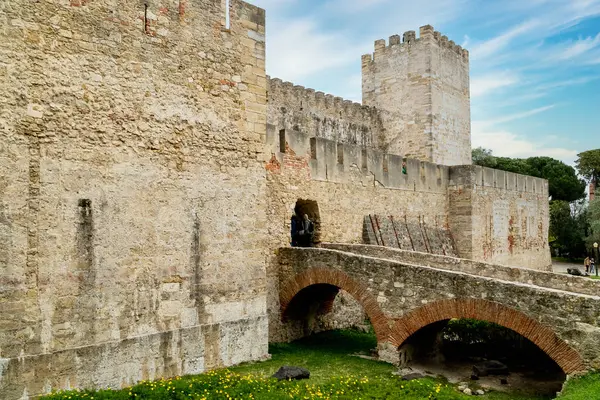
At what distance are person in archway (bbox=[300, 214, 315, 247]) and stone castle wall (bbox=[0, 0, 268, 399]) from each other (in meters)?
2.87

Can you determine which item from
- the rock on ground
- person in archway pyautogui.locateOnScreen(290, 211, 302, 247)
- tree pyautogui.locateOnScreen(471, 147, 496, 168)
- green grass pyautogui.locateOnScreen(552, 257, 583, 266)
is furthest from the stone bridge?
tree pyautogui.locateOnScreen(471, 147, 496, 168)

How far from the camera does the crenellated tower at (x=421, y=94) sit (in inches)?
874

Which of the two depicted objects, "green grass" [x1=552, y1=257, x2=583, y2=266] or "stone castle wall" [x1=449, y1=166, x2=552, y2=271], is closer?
"stone castle wall" [x1=449, y1=166, x2=552, y2=271]

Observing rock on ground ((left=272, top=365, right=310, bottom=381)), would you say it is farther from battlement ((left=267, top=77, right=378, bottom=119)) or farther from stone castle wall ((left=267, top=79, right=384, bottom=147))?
battlement ((left=267, top=77, right=378, bottom=119))

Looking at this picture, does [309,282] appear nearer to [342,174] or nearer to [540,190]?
[342,174]

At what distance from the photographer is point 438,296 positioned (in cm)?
888

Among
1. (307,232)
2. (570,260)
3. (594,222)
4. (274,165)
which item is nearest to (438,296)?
(307,232)

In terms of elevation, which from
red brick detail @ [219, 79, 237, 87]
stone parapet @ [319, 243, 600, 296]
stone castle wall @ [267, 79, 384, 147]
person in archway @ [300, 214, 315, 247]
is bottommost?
stone parapet @ [319, 243, 600, 296]

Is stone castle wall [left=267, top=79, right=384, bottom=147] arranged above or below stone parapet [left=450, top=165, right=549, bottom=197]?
above

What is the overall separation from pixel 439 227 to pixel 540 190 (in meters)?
9.52

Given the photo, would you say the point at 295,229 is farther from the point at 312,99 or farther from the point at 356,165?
the point at 312,99

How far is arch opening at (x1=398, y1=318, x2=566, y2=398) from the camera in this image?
9.02 metres

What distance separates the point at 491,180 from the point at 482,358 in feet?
36.5

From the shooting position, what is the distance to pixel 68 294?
7.11m
